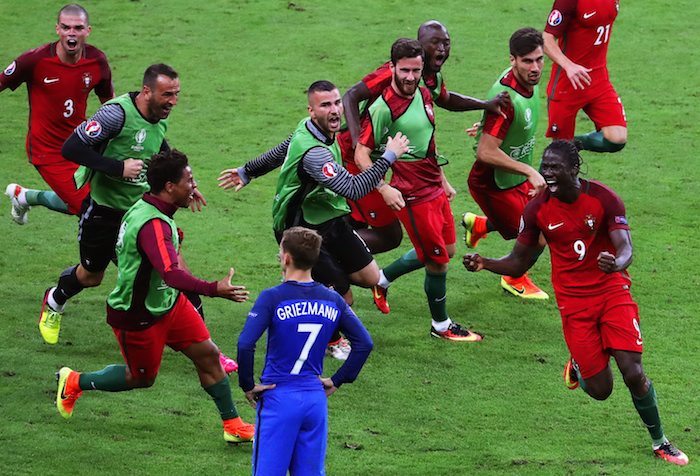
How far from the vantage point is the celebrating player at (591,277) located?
8.34 metres

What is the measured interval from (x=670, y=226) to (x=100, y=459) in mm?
6944

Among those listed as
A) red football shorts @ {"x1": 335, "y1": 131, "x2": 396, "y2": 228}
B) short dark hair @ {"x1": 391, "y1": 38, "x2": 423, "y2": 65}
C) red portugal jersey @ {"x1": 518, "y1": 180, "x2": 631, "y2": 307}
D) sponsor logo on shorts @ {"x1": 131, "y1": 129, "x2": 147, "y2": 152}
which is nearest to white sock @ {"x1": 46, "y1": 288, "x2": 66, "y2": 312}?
sponsor logo on shorts @ {"x1": 131, "y1": 129, "x2": 147, "y2": 152}

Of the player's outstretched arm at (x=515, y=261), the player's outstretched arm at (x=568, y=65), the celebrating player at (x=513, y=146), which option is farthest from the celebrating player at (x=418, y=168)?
the player's outstretched arm at (x=568, y=65)

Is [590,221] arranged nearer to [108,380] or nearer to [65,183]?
[108,380]

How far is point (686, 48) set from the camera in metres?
17.6

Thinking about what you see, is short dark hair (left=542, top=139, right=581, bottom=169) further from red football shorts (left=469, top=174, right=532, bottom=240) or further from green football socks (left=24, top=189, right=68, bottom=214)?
green football socks (left=24, top=189, right=68, bottom=214)

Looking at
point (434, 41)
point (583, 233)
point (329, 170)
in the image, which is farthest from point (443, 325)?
point (583, 233)

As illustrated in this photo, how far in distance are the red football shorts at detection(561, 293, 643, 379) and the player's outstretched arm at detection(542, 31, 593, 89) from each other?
3549mm

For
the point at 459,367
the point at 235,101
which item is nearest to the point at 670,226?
the point at 459,367

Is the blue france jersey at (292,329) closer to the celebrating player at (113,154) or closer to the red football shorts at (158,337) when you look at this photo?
the red football shorts at (158,337)

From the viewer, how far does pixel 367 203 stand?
36.0 feet

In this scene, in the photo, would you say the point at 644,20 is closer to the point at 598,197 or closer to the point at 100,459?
the point at 598,197

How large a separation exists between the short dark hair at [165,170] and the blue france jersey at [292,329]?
1.27 metres

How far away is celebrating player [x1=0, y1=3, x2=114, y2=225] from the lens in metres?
11.0
